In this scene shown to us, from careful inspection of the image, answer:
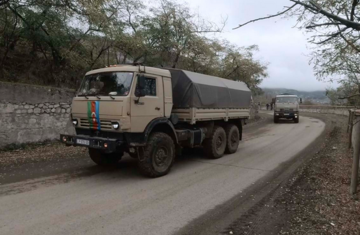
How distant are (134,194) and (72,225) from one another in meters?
1.49

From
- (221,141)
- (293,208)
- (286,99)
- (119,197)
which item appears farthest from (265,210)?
(286,99)

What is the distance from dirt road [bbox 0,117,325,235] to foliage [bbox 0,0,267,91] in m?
6.79

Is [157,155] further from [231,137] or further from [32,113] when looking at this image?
[32,113]

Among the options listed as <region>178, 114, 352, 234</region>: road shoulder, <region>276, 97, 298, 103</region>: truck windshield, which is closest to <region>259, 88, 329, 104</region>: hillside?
<region>276, 97, 298, 103</region>: truck windshield

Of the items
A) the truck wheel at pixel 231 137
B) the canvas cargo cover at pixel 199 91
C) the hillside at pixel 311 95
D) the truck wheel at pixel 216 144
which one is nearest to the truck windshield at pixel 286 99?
the hillside at pixel 311 95

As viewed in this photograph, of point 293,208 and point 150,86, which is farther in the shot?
point 150,86

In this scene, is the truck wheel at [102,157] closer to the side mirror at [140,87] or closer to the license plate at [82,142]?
the license plate at [82,142]

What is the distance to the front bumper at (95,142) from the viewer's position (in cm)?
559

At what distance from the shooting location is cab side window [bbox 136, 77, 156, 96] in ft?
20.7

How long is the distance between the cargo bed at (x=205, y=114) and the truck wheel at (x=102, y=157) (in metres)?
2.07

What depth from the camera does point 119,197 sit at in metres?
4.99

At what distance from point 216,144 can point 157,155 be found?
9.76ft

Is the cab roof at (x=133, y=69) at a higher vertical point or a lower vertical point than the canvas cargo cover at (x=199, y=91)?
higher

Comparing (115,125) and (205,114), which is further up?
(205,114)
